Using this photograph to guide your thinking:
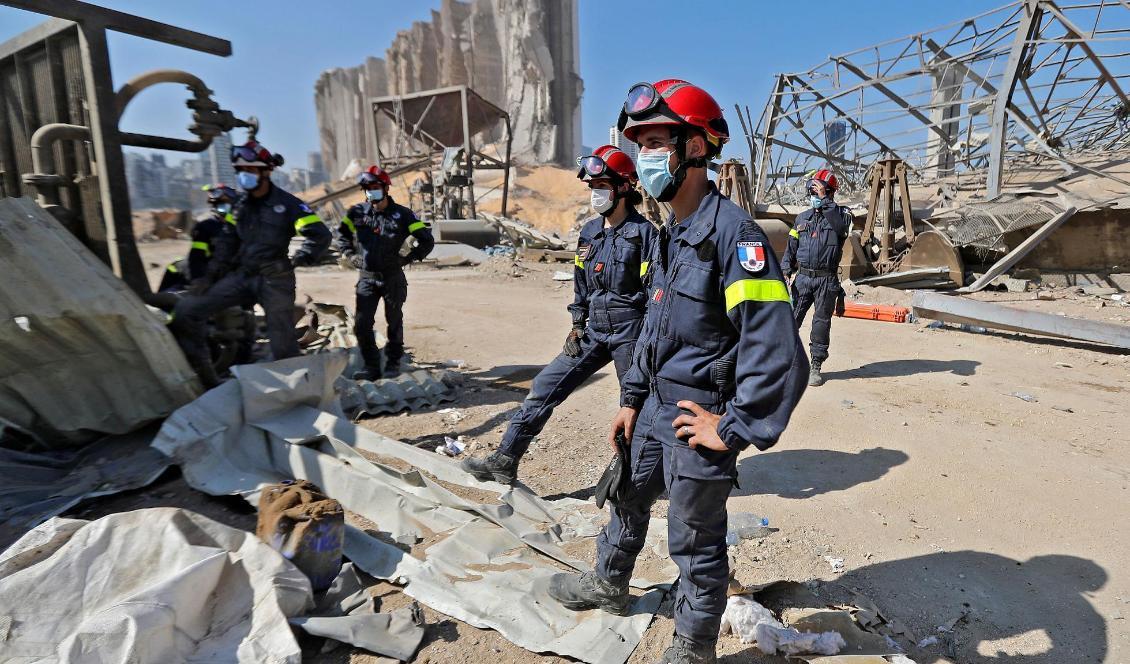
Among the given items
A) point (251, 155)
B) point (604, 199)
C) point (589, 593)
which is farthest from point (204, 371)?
point (589, 593)

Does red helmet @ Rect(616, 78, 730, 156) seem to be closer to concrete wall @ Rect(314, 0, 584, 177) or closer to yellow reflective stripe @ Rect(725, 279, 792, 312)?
yellow reflective stripe @ Rect(725, 279, 792, 312)

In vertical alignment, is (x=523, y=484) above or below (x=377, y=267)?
below

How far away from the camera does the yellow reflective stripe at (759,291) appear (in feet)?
5.27

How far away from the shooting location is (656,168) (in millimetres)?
1856

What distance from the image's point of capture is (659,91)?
1.86 m

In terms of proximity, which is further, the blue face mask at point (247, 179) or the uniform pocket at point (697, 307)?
the blue face mask at point (247, 179)

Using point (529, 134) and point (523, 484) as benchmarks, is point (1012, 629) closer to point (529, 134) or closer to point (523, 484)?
point (523, 484)

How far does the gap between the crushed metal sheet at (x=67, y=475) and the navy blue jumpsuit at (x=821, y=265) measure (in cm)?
549

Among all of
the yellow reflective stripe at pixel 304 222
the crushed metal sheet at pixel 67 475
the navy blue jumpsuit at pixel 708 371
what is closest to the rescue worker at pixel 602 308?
the navy blue jumpsuit at pixel 708 371

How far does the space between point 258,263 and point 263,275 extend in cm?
10

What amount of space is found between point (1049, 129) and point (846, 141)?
4277 mm

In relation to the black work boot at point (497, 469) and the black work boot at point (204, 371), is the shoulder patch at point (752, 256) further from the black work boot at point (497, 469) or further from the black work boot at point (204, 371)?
the black work boot at point (204, 371)

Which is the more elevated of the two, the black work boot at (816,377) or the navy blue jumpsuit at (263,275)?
the navy blue jumpsuit at (263,275)

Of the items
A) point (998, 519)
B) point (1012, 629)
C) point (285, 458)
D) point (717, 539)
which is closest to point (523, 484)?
point (285, 458)
